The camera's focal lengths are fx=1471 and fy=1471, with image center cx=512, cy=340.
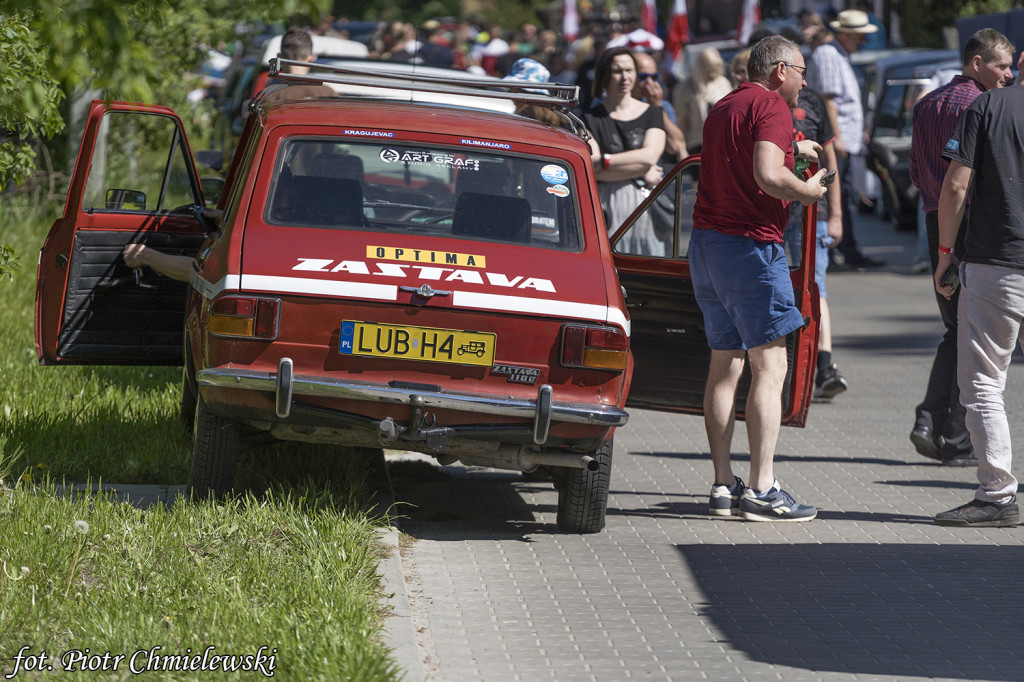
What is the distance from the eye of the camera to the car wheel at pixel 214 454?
6.02m

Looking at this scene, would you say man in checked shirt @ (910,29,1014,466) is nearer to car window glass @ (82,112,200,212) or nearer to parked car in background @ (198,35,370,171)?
car window glass @ (82,112,200,212)

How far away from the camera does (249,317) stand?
5605 millimetres

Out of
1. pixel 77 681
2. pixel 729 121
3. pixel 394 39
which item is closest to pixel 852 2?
pixel 394 39

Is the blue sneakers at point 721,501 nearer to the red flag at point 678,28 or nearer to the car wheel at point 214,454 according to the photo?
the car wheel at point 214,454

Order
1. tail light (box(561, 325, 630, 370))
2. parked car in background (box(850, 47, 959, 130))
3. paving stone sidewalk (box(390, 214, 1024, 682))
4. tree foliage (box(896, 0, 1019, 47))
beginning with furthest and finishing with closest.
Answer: tree foliage (box(896, 0, 1019, 47))
parked car in background (box(850, 47, 959, 130))
tail light (box(561, 325, 630, 370))
paving stone sidewalk (box(390, 214, 1024, 682))

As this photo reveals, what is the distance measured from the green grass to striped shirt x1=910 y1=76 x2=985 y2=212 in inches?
132

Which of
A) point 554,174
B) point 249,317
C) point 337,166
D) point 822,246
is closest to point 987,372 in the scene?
point 554,174

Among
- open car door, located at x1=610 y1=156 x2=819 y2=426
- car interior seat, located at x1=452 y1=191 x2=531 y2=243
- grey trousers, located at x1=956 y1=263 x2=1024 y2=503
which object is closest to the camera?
car interior seat, located at x1=452 y1=191 x2=531 y2=243

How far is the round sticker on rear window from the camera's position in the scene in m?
6.34

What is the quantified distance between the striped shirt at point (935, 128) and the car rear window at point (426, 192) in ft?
7.85

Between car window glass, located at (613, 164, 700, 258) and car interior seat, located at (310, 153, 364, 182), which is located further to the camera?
car window glass, located at (613, 164, 700, 258)

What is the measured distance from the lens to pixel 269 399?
5633 mm

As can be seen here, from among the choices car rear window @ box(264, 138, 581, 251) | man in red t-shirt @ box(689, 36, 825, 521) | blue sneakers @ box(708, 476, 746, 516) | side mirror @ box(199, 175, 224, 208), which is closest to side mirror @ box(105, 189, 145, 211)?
car rear window @ box(264, 138, 581, 251)

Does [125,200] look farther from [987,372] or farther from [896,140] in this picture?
[896,140]
